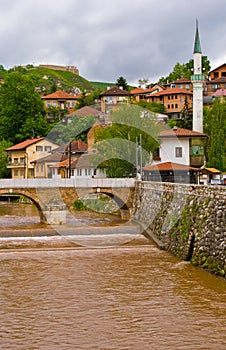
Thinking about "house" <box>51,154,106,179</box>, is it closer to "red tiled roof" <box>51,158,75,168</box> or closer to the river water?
"red tiled roof" <box>51,158,75,168</box>

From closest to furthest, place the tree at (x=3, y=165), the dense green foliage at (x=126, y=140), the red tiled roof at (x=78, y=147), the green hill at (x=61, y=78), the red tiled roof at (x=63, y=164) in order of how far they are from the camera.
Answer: the dense green foliage at (x=126, y=140), the red tiled roof at (x=63, y=164), the red tiled roof at (x=78, y=147), the tree at (x=3, y=165), the green hill at (x=61, y=78)

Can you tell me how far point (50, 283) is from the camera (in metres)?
21.0

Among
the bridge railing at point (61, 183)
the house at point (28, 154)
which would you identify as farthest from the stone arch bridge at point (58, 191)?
the house at point (28, 154)

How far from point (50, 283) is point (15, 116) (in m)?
62.0

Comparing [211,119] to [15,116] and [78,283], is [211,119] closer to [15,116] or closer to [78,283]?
[15,116]

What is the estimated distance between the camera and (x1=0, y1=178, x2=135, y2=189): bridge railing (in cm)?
3816

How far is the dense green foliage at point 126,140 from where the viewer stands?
164 feet

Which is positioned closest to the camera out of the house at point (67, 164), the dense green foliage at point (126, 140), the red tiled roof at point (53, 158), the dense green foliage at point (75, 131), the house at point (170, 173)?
the house at point (170, 173)

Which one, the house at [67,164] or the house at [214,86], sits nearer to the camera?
the house at [67,164]

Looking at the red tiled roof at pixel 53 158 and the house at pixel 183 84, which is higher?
→ the house at pixel 183 84

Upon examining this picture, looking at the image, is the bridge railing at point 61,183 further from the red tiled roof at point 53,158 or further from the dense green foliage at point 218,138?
the red tiled roof at point 53,158

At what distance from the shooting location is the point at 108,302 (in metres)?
18.3

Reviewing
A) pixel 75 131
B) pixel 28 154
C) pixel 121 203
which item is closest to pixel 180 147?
pixel 121 203

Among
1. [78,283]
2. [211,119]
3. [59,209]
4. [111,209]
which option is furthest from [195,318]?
[211,119]
